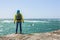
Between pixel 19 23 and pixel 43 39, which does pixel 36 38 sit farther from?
pixel 19 23

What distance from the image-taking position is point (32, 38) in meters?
17.4

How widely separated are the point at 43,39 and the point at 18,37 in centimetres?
218

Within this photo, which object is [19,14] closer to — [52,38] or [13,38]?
[13,38]

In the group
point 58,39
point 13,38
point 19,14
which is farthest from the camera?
point 19,14

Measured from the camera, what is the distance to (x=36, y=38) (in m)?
17.3

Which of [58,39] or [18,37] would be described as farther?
[18,37]

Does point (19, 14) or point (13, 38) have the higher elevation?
point (19, 14)

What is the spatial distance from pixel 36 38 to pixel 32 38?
309 mm

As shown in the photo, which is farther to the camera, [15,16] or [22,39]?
[15,16]

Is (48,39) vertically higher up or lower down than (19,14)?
lower down

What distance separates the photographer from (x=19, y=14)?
20875 millimetres

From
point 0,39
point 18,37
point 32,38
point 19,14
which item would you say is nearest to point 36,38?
point 32,38

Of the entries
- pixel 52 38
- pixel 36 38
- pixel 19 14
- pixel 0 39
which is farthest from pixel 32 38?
pixel 19 14

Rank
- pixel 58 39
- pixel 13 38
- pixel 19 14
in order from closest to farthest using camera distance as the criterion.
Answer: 1. pixel 58 39
2. pixel 13 38
3. pixel 19 14
